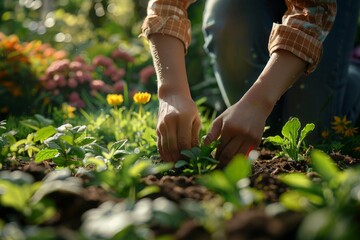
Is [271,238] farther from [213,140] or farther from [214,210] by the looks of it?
[213,140]

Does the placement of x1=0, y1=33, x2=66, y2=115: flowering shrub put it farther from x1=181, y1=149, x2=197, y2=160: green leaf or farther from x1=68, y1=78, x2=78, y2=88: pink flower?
x1=181, y1=149, x2=197, y2=160: green leaf

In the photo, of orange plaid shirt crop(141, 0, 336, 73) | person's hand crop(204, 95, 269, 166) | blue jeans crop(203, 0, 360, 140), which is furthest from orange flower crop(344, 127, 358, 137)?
person's hand crop(204, 95, 269, 166)

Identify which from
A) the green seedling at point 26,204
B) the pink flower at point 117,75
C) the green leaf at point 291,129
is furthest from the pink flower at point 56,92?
the green seedling at point 26,204

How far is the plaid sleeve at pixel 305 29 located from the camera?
179 centimetres

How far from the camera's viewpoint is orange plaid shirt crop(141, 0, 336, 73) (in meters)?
1.80

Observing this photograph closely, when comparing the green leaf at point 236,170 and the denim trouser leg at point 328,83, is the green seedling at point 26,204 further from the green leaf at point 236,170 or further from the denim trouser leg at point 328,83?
the denim trouser leg at point 328,83

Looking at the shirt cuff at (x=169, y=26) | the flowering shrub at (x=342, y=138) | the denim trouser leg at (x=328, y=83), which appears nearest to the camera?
the shirt cuff at (x=169, y=26)

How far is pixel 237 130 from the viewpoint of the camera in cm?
168

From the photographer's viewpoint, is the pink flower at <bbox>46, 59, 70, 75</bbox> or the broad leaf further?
the pink flower at <bbox>46, 59, 70, 75</bbox>

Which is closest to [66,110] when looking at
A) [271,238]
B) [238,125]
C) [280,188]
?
[238,125]

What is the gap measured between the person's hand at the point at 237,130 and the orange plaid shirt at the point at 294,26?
0.26 meters

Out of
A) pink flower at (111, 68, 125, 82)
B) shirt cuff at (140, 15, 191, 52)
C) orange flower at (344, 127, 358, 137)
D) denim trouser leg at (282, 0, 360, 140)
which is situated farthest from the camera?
pink flower at (111, 68, 125, 82)

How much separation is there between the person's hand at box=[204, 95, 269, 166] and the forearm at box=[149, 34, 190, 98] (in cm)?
19

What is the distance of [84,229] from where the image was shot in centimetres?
94
